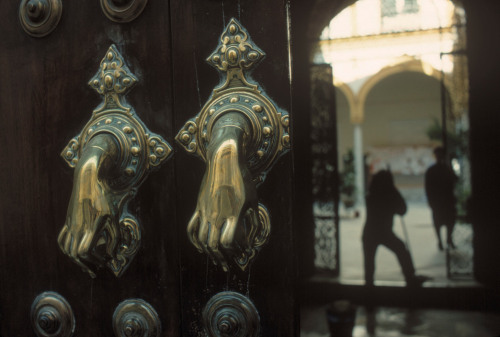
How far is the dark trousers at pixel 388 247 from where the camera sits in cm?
61

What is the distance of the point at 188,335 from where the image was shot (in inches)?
17.0

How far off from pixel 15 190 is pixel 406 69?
0.58 meters

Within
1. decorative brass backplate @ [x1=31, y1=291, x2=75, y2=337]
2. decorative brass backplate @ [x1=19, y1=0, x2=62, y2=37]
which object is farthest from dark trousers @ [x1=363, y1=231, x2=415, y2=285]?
decorative brass backplate @ [x1=19, y1=0, x2=62, y2=37]

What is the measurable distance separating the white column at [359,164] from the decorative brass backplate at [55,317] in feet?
1.38

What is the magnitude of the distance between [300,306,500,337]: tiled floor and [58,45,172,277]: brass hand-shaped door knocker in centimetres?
27

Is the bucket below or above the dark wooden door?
below

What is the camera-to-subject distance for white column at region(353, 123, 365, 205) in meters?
0.62

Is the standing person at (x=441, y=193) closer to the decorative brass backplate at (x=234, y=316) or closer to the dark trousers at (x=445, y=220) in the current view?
the dark trousers at (x=445, y=220)

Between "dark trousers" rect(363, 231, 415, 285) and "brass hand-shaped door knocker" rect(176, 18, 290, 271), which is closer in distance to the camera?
"brass hand-shaped door knocker" rect(176, 18, 290, 271)

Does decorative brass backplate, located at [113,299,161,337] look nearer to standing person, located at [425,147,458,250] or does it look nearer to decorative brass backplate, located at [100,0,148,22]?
decorative brass backplate, located at [100,0,148,22]

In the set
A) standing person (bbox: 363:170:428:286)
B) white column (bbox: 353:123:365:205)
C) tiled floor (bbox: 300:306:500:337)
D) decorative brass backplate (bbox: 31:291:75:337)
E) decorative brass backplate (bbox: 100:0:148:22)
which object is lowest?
tiled floor (bbox: 300:306:500:337)

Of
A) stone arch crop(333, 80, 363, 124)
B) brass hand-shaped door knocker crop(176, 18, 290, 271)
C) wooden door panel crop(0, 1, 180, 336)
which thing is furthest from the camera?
stone arch crop(333, 80, 363, 124)

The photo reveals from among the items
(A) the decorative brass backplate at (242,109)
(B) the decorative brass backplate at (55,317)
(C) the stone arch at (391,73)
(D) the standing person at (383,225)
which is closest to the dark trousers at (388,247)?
(D) the standing person at (383,225)

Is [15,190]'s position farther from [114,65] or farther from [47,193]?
[114,65]
